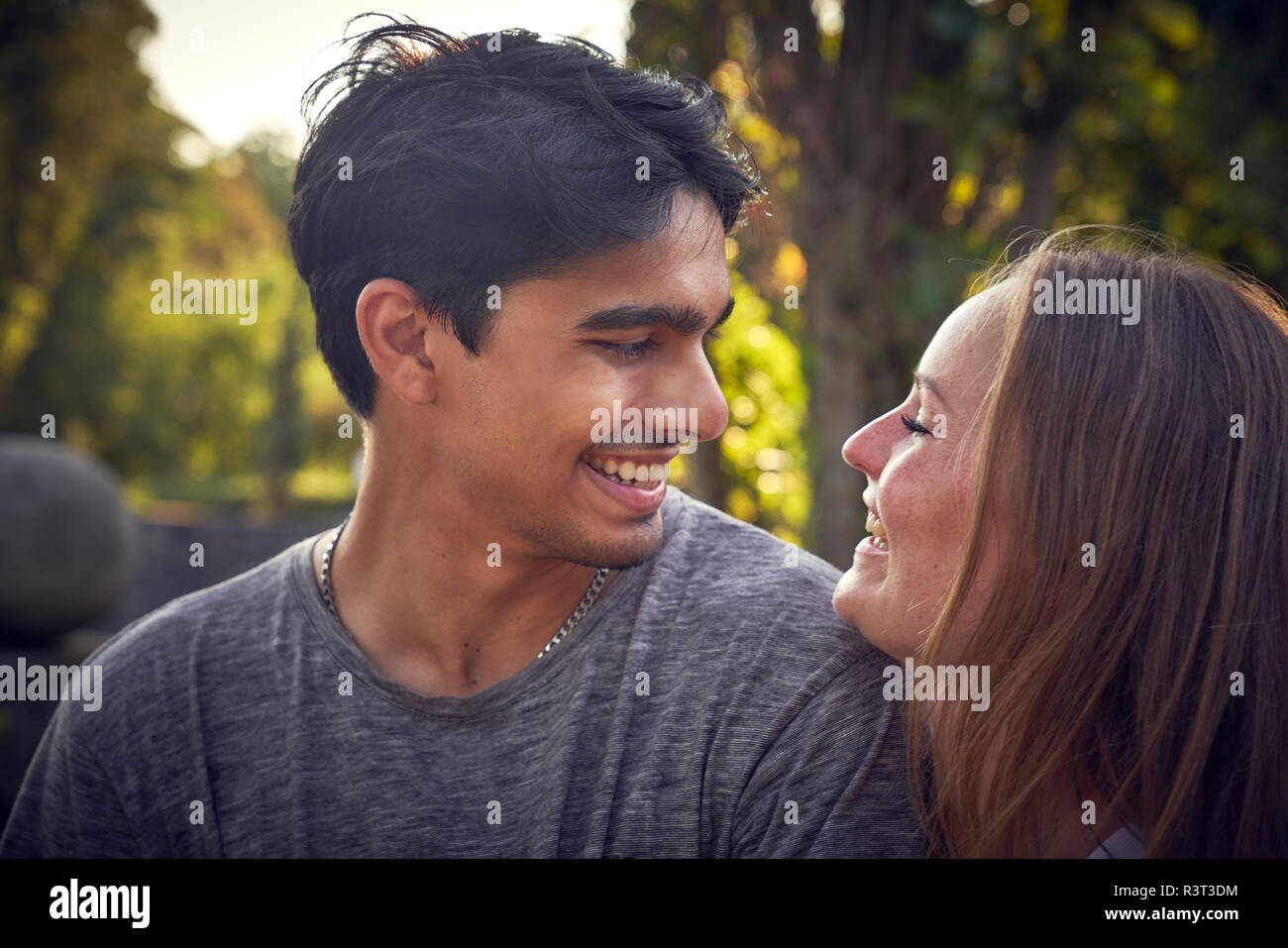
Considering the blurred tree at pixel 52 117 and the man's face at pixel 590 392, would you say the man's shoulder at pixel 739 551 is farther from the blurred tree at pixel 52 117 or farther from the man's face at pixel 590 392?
the blurred tree at pixel 52 117

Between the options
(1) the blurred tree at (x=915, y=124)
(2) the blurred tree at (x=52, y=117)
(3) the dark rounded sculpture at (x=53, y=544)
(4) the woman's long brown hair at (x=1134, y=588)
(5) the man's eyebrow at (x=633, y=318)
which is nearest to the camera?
(4) the woman's long brown hair at (x=1134, y=588)

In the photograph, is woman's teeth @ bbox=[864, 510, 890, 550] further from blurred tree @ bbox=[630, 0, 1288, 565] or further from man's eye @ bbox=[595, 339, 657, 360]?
blurred tree @ bbox=[630, 0, 1288, 565]

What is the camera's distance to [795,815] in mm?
2039

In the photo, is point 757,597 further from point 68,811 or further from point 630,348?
point 68,811

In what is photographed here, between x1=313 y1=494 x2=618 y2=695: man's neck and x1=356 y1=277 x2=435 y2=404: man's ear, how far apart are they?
301mm

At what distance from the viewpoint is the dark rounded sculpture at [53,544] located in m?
7.64

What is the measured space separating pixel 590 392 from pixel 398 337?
48 cm

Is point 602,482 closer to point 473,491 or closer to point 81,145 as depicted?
point 473,491

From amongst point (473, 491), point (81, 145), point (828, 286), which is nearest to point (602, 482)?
point (473, 491)

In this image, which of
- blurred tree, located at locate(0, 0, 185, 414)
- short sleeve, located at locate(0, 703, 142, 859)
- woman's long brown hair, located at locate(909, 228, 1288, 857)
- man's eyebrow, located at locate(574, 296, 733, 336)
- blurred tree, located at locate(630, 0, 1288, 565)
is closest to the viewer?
woman's long brown hair, located at locate(909, 228, 1288, 857)

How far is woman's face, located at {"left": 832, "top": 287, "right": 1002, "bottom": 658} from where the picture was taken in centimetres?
206

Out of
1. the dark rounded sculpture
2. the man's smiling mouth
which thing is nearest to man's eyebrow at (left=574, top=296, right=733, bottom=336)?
the man's smiling mouth

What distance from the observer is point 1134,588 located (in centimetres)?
191

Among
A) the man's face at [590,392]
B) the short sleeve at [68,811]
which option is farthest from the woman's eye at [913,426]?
the short sleeve at [68,811]
